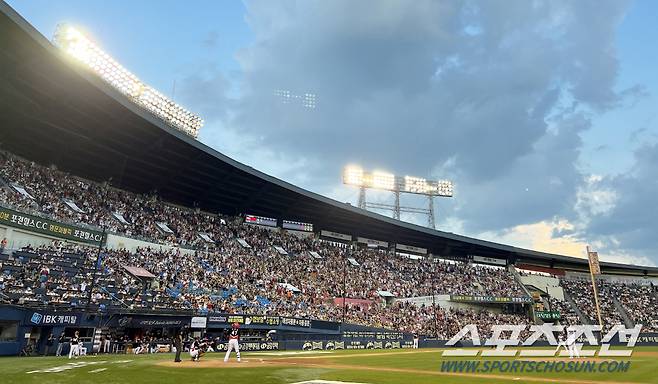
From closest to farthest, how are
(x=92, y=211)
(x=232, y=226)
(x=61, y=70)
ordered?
1. (x=61, y=70)
2. (x=92, y=211)
3. (x=232, y=226)

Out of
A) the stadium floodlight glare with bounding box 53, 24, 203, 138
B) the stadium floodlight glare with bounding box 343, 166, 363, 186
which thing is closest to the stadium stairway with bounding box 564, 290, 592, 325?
the stadium floodlight glare with bounding box 343, 166, 363, 186

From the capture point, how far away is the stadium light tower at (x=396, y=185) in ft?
257

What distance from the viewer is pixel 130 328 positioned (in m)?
33.9

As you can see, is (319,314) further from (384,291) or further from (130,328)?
(130,328)

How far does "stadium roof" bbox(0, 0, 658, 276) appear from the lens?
1319 inches

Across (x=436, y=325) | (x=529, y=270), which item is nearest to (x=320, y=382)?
(x=436, y=325)

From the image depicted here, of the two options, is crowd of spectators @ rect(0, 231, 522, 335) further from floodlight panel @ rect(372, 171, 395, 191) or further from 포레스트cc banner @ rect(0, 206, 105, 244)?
floodlight panel @ rect(372, 171, 395, 191)

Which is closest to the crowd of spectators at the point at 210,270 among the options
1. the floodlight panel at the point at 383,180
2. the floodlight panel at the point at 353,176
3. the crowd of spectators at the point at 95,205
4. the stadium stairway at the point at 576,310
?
the crowd of spectators at the point at 95,205

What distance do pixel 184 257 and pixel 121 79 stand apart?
2193 centimetres

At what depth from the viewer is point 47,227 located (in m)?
36.9

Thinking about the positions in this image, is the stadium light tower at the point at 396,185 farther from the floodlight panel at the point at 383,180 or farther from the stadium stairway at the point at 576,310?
the stadium stairway at the point at 576,310

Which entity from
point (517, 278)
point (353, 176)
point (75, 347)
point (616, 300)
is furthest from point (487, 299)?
point (75, 347)

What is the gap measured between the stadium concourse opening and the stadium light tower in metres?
7.17

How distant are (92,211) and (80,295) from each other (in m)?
15.5
